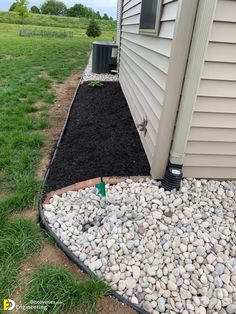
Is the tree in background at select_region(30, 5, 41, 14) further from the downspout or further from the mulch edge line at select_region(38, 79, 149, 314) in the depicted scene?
the downspout

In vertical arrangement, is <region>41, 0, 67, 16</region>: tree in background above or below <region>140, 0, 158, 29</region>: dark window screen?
above

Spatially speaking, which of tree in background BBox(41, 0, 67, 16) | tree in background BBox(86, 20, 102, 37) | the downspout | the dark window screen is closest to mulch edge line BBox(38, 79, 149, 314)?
the downspout

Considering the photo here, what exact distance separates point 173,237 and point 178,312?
19.2 inches

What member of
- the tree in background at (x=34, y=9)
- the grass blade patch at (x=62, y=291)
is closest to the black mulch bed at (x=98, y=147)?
the grass blade patch at (x=62, y=291)

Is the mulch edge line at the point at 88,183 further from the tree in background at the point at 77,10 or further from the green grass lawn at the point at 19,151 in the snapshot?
the tree in background at the point at 77,10

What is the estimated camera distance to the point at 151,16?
2793 mm

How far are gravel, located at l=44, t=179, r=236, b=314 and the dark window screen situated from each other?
1.55 m

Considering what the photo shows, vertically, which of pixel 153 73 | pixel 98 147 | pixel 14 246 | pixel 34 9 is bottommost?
pixel 14 246

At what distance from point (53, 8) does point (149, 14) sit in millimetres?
52135

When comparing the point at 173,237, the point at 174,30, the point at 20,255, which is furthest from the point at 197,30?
the point at 20,255

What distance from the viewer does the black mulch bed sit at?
8.34ft

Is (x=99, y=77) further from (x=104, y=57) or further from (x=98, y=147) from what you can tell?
(x=98, y=147)

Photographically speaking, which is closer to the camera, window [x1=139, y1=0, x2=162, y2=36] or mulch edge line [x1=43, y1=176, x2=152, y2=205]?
mulch edge line [x1=43, y1=176, x2=152, y2=205]

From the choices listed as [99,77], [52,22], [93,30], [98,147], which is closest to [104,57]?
[99,77]
